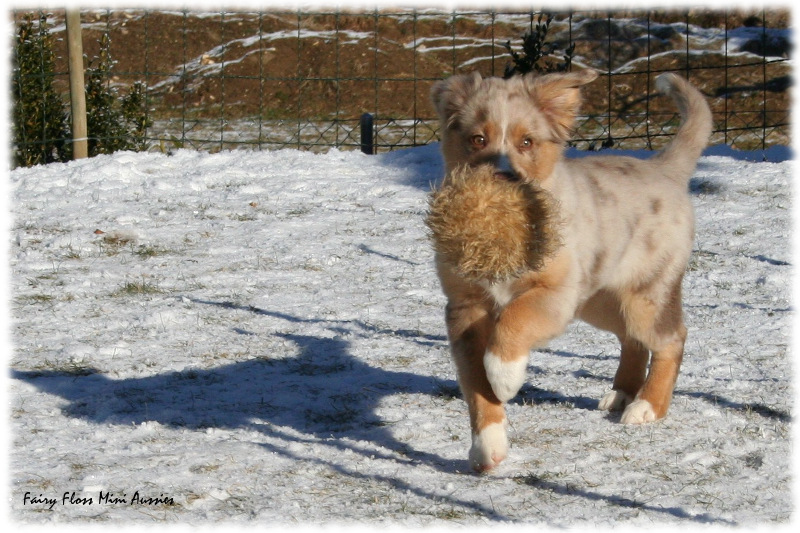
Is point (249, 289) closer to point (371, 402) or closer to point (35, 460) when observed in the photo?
point (371, 402)

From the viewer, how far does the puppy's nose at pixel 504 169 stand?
3.60 meters

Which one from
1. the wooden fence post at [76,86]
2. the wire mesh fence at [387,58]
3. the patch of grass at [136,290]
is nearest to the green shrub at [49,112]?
the wooden fence post at [76,86]

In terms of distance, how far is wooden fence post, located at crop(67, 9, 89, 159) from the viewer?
32.2 ft

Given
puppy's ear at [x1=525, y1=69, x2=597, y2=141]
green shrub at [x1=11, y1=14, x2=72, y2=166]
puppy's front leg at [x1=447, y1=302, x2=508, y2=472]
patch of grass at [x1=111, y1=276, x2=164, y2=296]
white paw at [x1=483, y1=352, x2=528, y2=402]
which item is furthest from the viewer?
green shrub at [x1=11, y1=14, x2=72, y2=166]

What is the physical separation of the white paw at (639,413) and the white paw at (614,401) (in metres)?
0.18

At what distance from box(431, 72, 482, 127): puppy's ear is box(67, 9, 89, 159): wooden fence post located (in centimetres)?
672

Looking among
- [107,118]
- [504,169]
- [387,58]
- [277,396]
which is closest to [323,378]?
[277,396]

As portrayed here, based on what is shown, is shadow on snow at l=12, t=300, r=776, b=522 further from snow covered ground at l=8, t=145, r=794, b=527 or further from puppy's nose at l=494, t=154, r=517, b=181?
puppy's nose at l=494, t=154, r=517, b=181

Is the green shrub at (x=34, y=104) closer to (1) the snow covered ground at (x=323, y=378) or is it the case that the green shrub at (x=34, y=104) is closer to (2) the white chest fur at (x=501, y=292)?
(1) the snow covered ground at (x=323, y=378)

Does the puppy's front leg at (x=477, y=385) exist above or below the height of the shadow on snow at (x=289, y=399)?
above

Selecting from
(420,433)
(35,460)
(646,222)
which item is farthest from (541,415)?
(35,460)

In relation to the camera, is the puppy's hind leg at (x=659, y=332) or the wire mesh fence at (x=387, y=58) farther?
the wire mesh fence at (x=387, y=58)

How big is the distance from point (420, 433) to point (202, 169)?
562 cm

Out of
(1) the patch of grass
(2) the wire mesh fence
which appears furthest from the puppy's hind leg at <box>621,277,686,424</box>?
(2) the wire mesh fence
